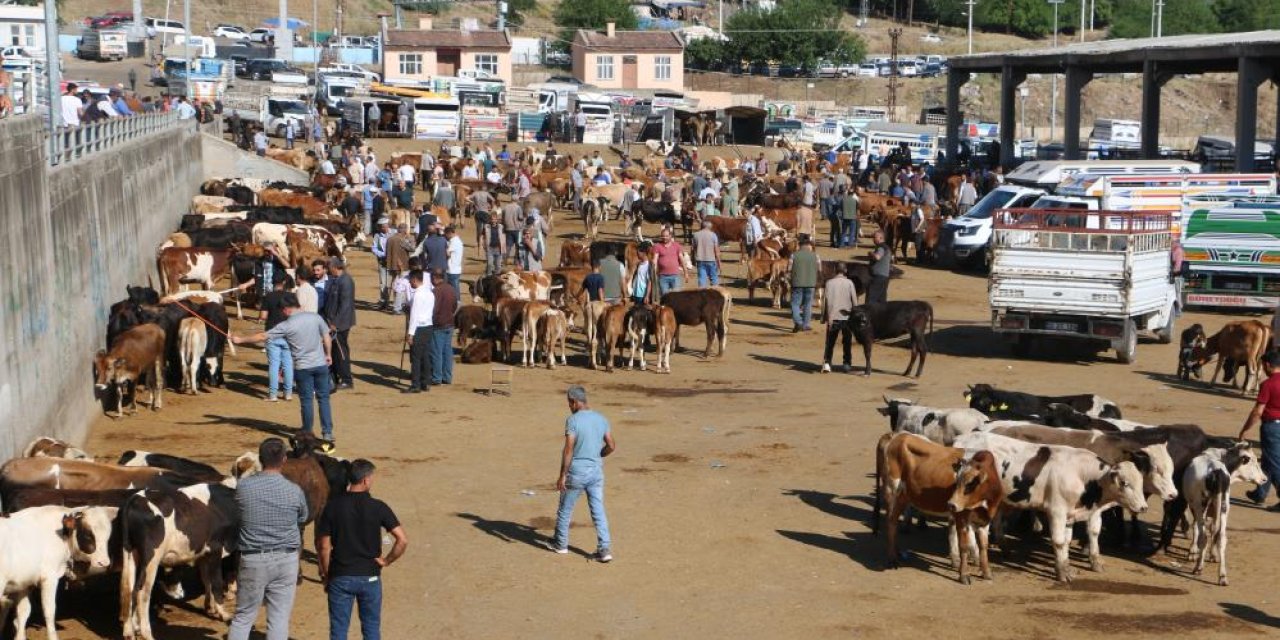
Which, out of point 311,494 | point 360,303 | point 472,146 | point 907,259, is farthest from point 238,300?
point 472,146

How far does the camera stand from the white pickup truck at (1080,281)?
23.1 metres

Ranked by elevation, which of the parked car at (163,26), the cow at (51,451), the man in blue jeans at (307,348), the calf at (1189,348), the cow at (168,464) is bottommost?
the calf at (1189,348)

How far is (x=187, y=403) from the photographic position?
1959 centimetres

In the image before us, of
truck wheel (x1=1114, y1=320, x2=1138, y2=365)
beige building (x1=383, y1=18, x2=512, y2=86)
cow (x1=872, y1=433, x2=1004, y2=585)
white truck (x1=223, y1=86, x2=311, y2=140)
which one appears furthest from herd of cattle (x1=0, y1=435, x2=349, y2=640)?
beige building (x1=383, y1=18, x2=512, y2=86)

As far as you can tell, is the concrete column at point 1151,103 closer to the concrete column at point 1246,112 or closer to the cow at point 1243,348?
the concrete column at point 1246,112

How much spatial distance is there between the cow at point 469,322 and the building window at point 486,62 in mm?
64564

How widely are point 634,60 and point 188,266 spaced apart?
67704 mm

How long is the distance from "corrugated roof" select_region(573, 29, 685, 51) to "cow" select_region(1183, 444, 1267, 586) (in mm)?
79327

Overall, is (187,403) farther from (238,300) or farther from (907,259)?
(907,259)

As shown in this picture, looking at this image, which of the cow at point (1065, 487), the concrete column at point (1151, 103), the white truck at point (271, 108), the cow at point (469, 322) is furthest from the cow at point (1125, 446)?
the white truck at point (271, 108)

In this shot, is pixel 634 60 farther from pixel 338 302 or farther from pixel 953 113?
pixel 338 302

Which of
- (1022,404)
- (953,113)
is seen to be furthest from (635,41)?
(1022,404)

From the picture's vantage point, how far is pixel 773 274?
2966cm

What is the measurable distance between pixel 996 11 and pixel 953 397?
110m
